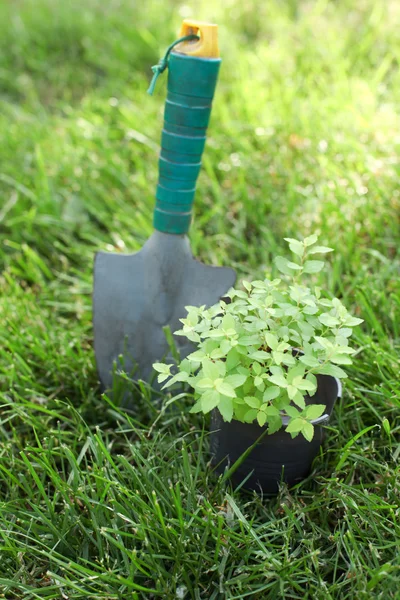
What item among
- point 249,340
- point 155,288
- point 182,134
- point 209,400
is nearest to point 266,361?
point 249,340

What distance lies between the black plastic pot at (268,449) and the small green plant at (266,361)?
44 mm

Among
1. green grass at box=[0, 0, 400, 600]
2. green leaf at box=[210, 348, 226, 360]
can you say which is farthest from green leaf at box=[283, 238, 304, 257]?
green grass at box=[0, 0, 400, 600]

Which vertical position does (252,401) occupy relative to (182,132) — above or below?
below

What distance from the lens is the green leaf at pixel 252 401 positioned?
1102 mm

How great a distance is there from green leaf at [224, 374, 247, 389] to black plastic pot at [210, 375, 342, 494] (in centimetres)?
13

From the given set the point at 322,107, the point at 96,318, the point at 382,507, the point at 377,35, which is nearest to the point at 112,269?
the point at 96,318

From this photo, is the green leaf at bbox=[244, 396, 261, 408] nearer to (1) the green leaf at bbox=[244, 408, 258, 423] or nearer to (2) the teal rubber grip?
(1) the green leaf at bbox=[244, 408, 258, 423]

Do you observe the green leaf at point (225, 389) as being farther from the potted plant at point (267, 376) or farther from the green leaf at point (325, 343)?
the green leaf at point (325, 343)

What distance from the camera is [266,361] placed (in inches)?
48.5

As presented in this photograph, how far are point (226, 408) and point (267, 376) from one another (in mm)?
92

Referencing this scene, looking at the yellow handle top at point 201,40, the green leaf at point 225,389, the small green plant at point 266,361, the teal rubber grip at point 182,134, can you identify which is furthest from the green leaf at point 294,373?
the yellow handle top at point 201,40

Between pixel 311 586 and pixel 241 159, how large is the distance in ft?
5.19

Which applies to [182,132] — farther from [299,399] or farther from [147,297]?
[299,399]

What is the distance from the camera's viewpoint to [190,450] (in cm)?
136
